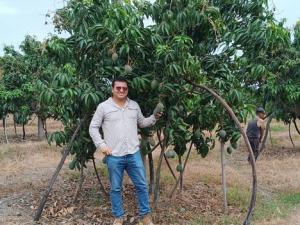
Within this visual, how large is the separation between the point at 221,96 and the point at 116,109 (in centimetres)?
126

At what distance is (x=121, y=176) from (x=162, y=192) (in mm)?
2203

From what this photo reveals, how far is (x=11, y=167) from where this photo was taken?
9.70 meters

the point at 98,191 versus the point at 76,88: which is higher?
the point at 76,88

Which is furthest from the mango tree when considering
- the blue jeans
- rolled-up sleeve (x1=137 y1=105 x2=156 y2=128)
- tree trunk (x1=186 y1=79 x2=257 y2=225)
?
the blue jeans

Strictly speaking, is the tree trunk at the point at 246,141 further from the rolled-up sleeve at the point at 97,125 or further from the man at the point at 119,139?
the rolled-up sleeve at the point at 97,125

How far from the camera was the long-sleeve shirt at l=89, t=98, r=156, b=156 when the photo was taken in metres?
4.75

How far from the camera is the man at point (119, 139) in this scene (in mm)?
4754

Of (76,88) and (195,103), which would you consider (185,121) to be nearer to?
(195,103)

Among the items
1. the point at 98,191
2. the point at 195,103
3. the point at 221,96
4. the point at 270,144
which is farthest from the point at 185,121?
the point at 270,144

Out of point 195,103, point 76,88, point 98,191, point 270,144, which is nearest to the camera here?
point 76,88

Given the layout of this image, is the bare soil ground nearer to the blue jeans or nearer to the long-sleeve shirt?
the blue jeans

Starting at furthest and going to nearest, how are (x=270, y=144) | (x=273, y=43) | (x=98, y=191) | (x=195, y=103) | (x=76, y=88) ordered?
(x=270, y=144) → (x=98, y=191) → (x=195, y=103) → (x=76, y=88) → (x=273, y=43)

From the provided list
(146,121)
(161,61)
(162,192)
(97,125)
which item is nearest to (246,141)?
(146,121)

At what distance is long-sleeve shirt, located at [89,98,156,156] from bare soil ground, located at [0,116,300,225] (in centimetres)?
104
